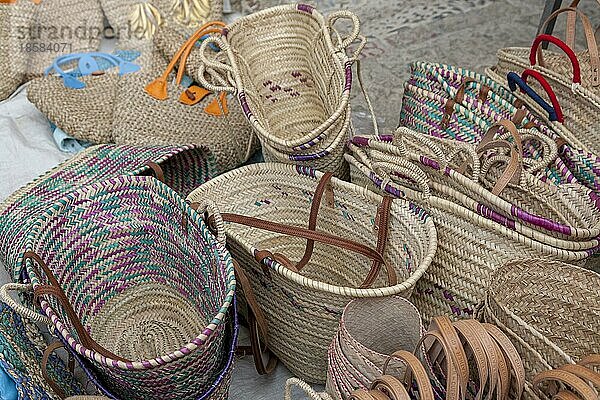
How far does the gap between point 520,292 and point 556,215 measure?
0.21 metres

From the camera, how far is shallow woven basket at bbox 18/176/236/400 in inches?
43.6

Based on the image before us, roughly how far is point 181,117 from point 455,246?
856mm

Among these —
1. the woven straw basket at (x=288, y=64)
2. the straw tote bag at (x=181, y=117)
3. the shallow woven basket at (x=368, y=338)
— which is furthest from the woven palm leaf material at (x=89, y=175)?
the shallow woven basket at (x=368, y=338)

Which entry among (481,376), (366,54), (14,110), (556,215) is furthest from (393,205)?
(366,54)

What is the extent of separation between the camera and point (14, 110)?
1885 millimetres

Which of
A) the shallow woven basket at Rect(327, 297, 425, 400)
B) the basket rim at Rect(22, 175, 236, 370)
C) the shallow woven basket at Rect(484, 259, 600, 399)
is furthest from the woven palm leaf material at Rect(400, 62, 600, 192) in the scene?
the basket rim at Rect(22, 175, 236, 370)

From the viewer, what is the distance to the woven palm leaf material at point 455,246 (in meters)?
1.19

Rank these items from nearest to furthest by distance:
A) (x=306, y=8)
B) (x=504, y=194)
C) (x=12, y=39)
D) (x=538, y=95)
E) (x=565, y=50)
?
(x=504, y=194)
(x=565, y=50)
(x=538, y=95)
(x=306, y=8)
(x=12, y=39)

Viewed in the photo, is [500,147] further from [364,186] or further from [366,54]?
[366,54]

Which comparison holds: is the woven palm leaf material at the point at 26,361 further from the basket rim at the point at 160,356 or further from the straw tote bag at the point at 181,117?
the straw tote bag at the point at 181,117

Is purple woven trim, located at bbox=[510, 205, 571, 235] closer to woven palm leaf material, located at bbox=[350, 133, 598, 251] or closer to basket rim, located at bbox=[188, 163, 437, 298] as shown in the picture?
woven palm leaf material, located at bbox=[350, 133, 598, 251]

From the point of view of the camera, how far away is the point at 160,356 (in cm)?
119

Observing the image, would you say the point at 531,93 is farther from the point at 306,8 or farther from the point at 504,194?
the point at 306,8

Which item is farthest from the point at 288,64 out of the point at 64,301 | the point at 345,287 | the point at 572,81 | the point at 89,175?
the point at 64,301
